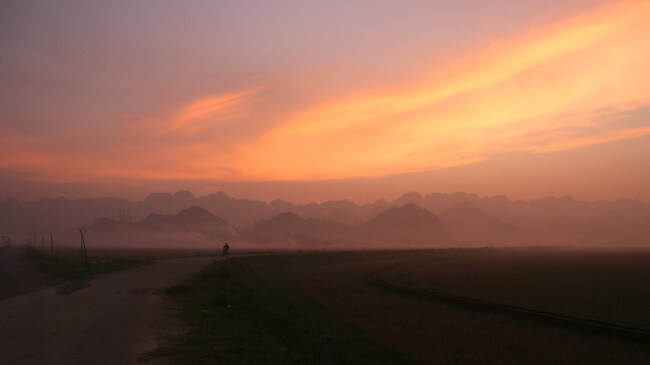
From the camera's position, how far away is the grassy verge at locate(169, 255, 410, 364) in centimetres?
1480

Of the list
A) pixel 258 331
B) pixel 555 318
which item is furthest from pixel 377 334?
pixel 555 318

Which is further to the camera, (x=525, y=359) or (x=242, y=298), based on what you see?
(x=242, y=298)

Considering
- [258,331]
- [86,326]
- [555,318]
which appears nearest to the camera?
[86,326]

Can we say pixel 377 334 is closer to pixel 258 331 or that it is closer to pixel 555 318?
pixel 258 331

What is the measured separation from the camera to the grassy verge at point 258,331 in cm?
1480

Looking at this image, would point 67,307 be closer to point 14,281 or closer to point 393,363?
point 393,363

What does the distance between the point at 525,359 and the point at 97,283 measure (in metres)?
27.3

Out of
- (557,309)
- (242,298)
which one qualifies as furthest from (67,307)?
(557,309)

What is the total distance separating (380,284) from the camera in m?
41.9

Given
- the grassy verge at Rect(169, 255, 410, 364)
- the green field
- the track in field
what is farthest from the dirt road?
the track in field

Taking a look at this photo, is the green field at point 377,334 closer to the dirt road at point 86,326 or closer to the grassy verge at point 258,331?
the grassy verge at point 258,331

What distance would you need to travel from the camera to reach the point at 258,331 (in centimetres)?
1916

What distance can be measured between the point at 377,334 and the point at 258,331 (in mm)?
5342

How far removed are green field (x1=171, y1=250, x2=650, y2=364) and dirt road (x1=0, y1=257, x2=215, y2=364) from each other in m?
1.38
